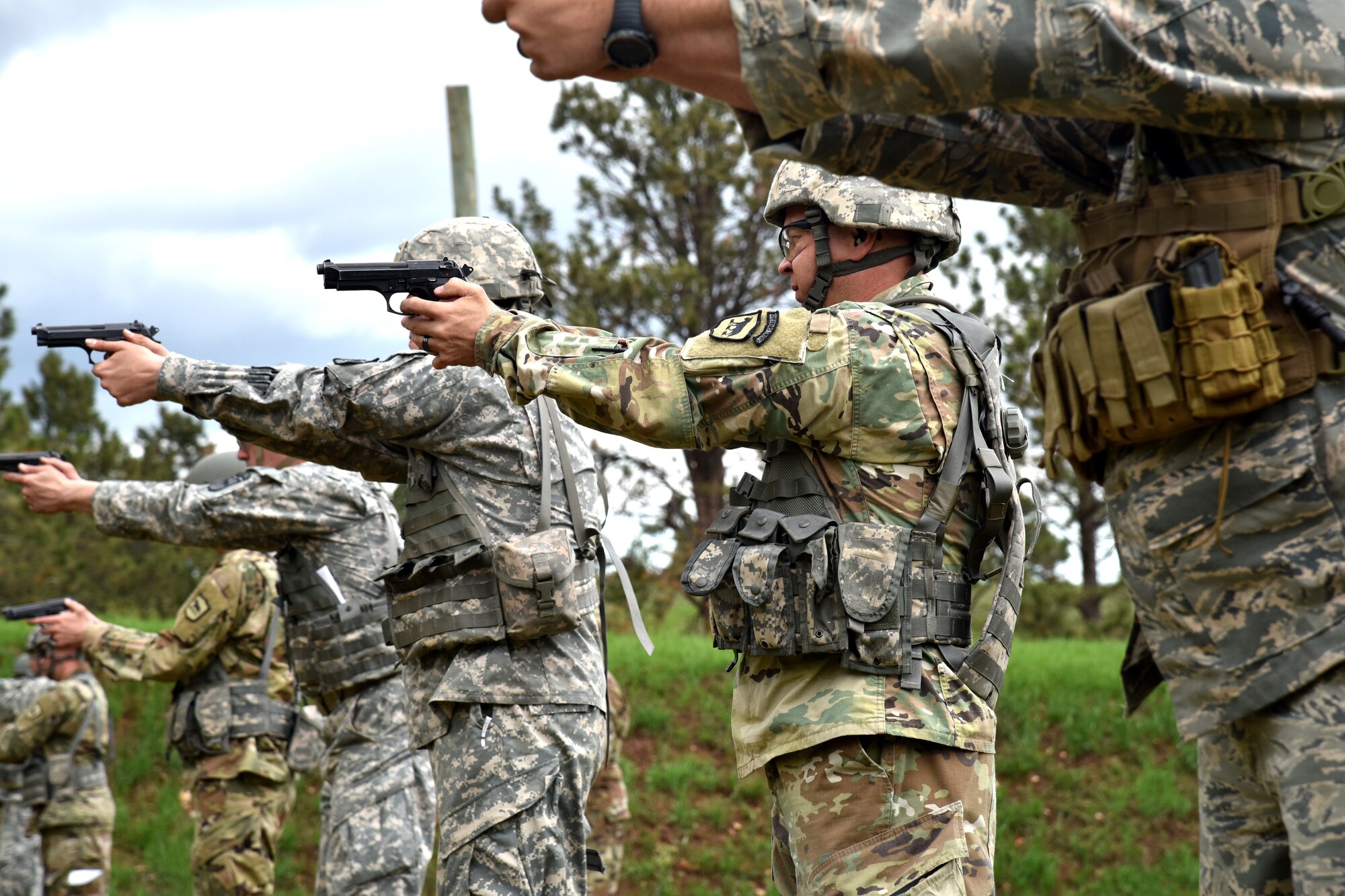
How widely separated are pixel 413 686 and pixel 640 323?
12392 millimetres

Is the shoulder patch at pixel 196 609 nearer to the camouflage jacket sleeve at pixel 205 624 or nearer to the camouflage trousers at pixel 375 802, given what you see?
the camouflage jacket sleeve at pixel 205 624

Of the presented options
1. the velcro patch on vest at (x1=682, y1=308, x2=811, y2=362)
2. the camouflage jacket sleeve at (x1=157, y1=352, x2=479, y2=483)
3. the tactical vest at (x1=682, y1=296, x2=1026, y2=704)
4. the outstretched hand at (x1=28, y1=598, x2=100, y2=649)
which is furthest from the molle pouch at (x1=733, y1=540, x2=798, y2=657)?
the outstretched hand at (x1=28, y1=598, x2=100, y2=649)

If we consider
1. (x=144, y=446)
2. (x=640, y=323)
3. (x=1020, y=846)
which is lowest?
(x=1020, y=846)

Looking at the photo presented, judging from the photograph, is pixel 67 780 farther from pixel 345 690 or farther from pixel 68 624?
pixel 345 690

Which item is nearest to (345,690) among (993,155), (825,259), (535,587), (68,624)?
(535,587)

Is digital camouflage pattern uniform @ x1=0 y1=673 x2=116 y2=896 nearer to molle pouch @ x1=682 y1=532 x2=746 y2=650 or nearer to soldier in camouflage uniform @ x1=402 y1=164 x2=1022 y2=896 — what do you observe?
soldier in camouflage uniform @ x1=402 y1=164 x2=1022 y2=896

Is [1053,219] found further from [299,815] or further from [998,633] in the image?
[998,633]

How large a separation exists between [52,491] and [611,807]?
3773mm

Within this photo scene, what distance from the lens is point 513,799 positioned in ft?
15.2

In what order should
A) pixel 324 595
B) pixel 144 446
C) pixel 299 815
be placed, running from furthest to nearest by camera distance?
pixel 144 446 → pixel 299 815 → pixel 324 595

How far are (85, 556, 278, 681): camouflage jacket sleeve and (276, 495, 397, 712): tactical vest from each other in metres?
1.21

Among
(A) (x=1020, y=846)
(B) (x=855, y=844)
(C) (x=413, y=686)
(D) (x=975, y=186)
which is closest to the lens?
(D) (x=975, y=186)

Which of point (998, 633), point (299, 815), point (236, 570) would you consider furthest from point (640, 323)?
point (998, 633)

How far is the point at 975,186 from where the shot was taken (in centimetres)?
282
